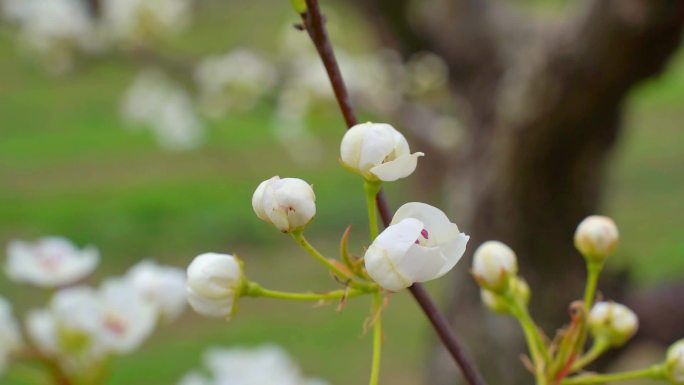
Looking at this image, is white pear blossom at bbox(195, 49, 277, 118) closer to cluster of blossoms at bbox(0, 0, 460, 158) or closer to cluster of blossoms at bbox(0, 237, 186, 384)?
cluster of blossoms at bbox(0, 0, 460, 158)

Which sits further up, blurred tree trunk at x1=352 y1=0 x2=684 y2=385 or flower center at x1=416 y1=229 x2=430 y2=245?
blurred tree trunk at x1=352 y1=0 x2=684 y2=385

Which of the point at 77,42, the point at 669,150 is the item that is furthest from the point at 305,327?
the point at 669,150

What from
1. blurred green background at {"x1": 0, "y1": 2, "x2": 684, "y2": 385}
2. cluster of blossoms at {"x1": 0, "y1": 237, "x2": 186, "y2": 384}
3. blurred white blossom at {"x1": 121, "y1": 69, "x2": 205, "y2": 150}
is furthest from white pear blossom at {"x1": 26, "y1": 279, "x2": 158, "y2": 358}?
blurred white blossom at {"x1": 121, "y1": 69, "x2": 205, "y2": 150}

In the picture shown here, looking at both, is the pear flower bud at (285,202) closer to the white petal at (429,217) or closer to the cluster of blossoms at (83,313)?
the white petal at (429,217)

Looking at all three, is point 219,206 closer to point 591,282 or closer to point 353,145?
point 591,282

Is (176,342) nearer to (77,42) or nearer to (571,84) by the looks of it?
(77,42)

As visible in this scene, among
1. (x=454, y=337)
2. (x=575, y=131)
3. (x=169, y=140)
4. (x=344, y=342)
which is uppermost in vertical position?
(x=169, y=140)

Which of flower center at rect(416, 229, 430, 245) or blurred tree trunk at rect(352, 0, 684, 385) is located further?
blurred tree trunk at rect(352, 0, 684, 385)

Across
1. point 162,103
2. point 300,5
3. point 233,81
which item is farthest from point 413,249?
point 162,103
